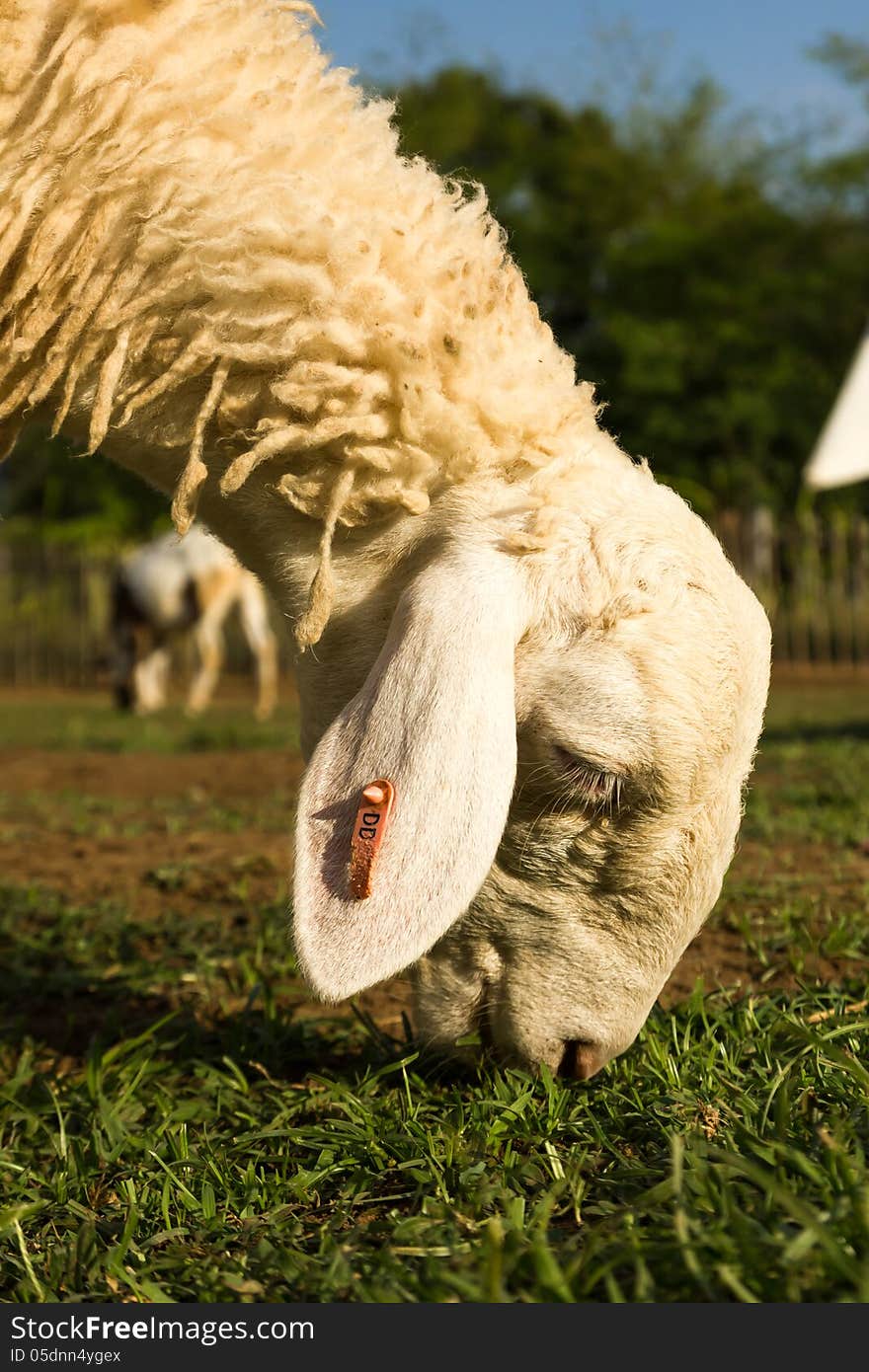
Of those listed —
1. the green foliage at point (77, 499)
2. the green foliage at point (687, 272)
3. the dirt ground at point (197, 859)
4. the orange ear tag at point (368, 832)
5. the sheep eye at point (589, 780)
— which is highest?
the green foliage at point (687, 272)

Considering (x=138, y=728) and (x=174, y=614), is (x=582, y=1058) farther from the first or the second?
(x=174, y=614)

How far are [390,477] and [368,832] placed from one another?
0.72 metres

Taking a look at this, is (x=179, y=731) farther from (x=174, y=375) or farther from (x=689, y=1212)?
(x=689, y=1212)

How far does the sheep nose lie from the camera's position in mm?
2533

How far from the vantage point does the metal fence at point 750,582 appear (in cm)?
1806

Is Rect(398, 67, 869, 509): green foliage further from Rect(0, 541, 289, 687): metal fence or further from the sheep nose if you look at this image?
the sheep nose

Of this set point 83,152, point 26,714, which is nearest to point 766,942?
point 83,152

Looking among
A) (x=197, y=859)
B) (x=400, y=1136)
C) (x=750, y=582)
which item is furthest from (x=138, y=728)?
(x=400, y=1136)

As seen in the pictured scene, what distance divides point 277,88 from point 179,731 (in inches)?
344

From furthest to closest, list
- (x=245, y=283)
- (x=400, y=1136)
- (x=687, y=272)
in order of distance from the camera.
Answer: (x=687, y=272) < (x=245, y=283) < (x=400, y=1136)

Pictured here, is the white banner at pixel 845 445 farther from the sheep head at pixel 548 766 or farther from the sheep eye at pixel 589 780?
the sheep eye at pixel 589 780

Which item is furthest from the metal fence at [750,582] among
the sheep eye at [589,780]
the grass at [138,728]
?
the sheep eye at [589,780]

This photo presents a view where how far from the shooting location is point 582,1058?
8.34ft

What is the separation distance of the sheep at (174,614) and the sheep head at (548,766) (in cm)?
1248
